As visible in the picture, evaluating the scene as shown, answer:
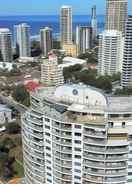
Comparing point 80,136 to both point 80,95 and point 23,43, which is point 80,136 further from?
point 23,43

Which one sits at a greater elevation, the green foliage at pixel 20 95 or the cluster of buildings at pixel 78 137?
the cluster of buildings at pixel 78 137

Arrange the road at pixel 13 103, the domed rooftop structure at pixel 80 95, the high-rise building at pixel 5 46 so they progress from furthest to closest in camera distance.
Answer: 1. the high-rise building at pixel 5 46
2. the road at pixel 13 103
3. the domed rooftop structure at pixel 80 95

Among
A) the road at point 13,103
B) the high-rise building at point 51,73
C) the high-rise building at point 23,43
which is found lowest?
the road at point 13,103

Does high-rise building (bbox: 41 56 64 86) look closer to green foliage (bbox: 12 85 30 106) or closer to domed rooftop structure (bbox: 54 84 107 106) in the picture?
green foliage (bbox: 12 85 30 106)

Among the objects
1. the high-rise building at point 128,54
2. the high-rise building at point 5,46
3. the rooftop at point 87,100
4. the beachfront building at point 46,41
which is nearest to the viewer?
the rooftop at point 87,100

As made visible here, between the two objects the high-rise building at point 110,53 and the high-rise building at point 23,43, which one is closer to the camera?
the high-rise building at point 110,53

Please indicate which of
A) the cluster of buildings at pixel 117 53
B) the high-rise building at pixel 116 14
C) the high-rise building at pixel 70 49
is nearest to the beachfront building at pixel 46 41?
the high-rise building at pixel 70 49

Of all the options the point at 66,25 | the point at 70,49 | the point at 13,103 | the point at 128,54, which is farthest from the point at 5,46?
the point at 128,54

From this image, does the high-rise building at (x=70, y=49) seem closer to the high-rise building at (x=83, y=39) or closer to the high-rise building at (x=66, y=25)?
the high-rise building at (x=83, y=39)

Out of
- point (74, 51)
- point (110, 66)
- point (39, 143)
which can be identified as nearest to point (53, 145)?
point (39, 143)
